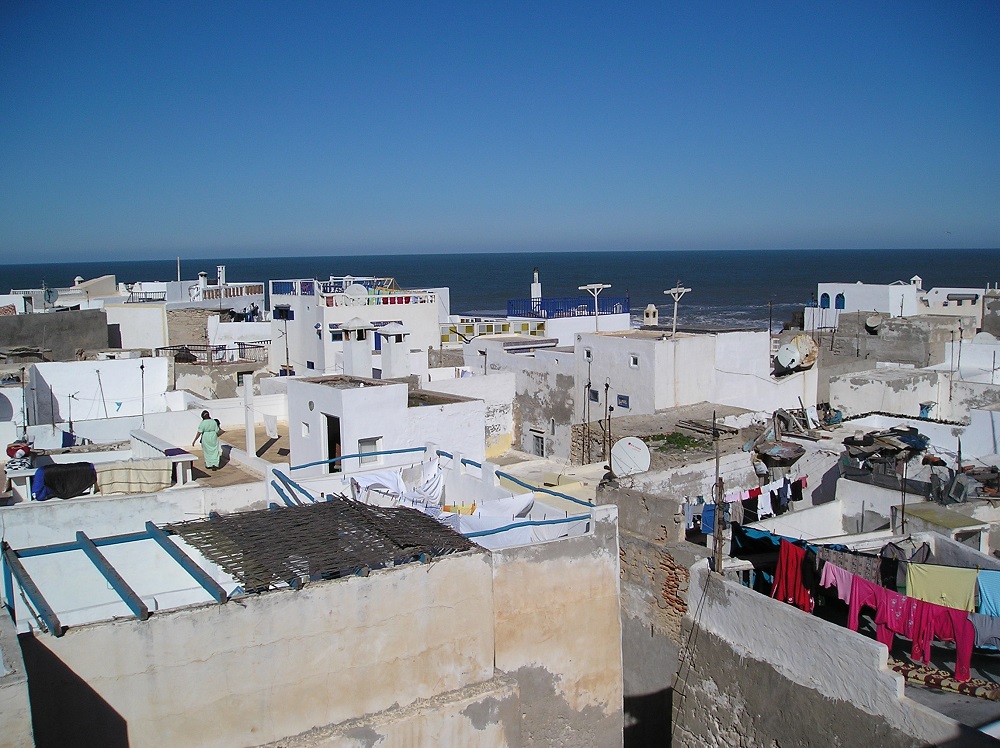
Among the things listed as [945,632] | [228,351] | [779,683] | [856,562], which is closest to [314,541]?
[779,683]

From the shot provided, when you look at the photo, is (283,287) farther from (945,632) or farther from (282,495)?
(945,632)

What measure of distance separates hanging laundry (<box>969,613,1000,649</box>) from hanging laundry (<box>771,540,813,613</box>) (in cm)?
186

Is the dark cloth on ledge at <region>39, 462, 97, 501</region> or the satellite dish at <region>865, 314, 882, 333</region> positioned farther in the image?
the satellite dish at <region>865, 314, 882, 333</region>

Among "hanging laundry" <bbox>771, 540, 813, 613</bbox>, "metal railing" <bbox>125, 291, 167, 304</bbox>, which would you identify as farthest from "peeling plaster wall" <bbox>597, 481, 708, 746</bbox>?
"metal railing" <bbox>125, 291, 167, 304</bbox>

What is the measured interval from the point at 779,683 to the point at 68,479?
10.2m

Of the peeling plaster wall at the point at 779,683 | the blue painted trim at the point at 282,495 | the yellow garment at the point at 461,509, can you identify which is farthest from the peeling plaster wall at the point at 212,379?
the peeling plaster wall at the point at 779,683

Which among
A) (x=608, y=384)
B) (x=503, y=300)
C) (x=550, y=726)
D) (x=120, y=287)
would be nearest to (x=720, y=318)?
(x=503, y=300)

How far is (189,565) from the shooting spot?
885 cm

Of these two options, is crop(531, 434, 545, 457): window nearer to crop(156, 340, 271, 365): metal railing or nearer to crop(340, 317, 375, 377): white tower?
crop(340, 317, 375, 377): white tower

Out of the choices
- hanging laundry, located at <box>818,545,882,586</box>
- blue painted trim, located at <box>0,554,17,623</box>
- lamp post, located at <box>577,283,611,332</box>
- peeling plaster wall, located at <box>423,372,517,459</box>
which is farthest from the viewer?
lamp post, located at <box>577,283,611,332</box>

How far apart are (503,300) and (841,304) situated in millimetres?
77618

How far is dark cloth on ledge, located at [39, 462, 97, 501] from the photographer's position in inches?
515

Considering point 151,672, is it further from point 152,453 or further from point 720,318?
point 720,318

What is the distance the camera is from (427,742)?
9367 millimetres
